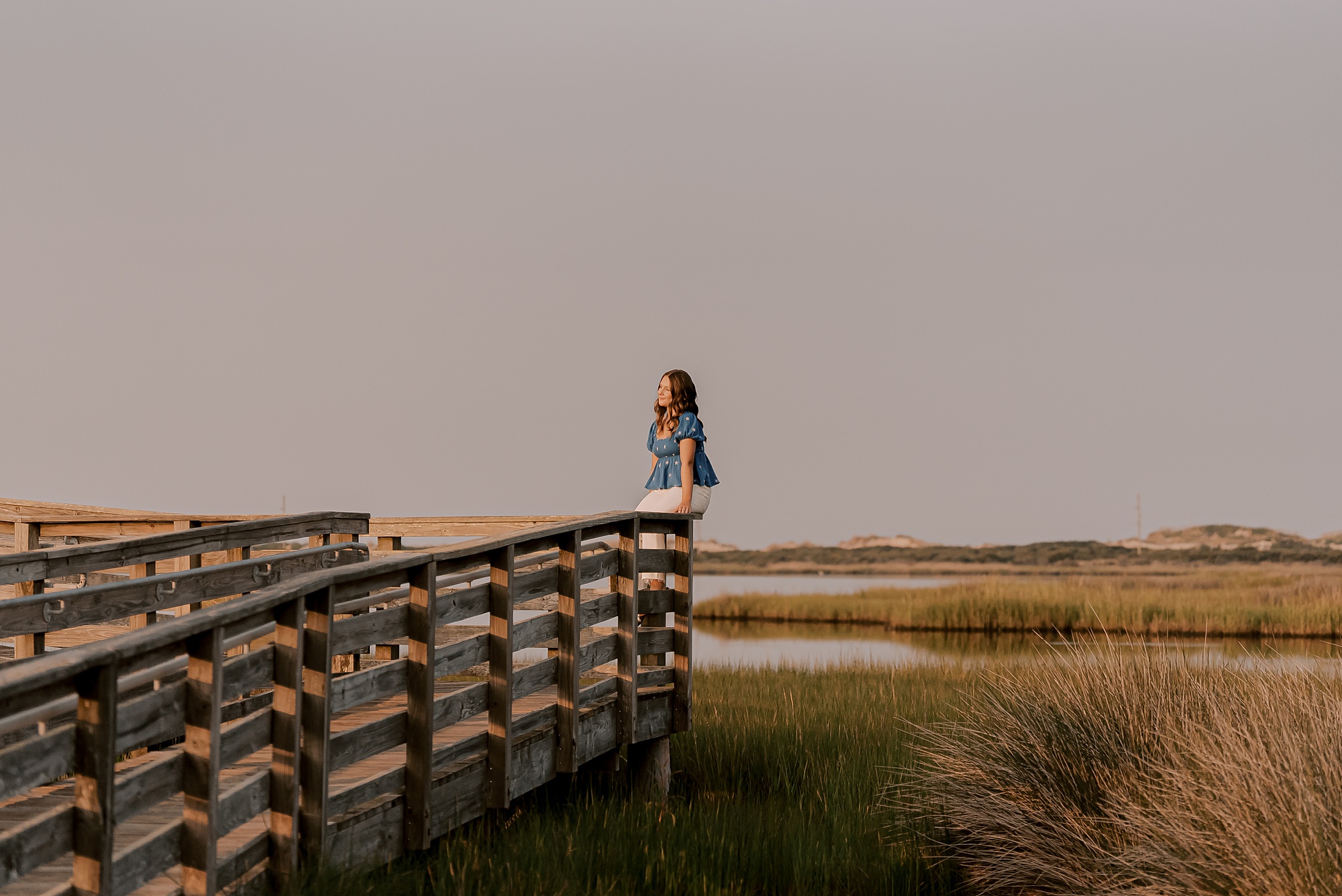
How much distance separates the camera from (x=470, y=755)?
22.2 ft

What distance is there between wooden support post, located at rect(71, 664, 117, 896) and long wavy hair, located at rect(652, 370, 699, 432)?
5.90m

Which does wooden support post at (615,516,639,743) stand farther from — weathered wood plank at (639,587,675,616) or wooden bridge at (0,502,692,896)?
weathered wood plank at (639,587,675,616)

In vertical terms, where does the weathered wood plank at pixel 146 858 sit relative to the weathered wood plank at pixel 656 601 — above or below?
below

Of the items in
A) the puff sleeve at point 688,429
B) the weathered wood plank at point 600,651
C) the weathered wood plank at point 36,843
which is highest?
the puff sleeve at point 688,429

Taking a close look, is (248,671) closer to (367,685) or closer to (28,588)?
(367,685)

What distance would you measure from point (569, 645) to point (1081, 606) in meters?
23.0

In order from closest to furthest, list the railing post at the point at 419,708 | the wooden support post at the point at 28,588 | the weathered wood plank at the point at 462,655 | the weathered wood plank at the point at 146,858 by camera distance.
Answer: the weathered wood plank at the point at 146,858 < the railing post at the point at 419,708 < the weathered wood plank at the point at 462,655 < the wooden support post at the point at 28,588

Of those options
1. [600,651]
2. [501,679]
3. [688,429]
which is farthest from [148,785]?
[688,429]

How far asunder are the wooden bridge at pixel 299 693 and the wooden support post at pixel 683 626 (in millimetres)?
22

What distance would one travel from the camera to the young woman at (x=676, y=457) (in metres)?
9.11

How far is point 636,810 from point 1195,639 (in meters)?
22.2

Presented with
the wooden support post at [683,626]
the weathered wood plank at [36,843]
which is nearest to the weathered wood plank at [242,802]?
the weathered wood plank at [36,843]

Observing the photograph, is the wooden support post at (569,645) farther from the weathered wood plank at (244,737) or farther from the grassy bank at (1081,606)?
the grassy bank at (1081,606)

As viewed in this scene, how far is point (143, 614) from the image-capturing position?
28.7 ft
